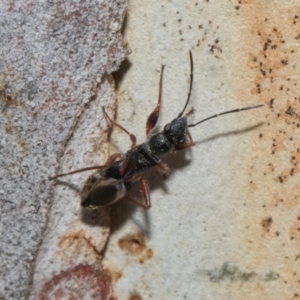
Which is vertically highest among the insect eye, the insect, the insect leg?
the insect eye

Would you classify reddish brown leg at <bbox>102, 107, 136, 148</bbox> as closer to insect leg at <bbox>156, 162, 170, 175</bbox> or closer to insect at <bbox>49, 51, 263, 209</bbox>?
insect at <bbox>49, 51, 263, 209</bbox>

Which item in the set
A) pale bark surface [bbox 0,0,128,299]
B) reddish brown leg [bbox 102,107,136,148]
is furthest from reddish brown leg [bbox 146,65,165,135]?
pale bark surface [bbox 0,0,128,299]

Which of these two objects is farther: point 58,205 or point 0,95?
point 58,205

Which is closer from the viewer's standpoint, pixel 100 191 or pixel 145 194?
pixel 100 191

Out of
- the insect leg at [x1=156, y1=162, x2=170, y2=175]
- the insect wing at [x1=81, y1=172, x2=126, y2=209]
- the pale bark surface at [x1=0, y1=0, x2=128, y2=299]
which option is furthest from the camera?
the insect leg at [x1=156, y1=162, x2=170, y2=175]

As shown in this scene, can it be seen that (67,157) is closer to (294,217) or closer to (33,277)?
(33,277)

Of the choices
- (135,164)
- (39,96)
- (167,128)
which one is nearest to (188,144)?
(167,128)

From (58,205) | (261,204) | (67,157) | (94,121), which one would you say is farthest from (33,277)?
(261,204)

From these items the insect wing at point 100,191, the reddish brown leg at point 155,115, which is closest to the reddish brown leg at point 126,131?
the reddish brown leg at point 155,115

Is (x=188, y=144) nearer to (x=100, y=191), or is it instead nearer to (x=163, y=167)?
(x=163, y=167)
